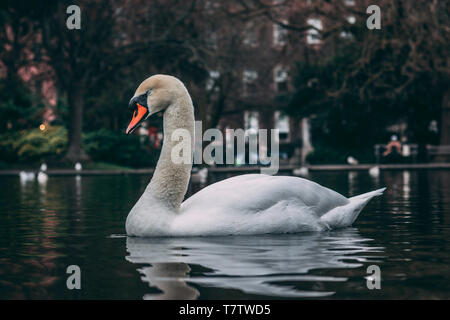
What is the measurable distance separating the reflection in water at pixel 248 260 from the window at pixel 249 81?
40467 mm

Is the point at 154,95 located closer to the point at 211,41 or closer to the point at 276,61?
the point at 211,41

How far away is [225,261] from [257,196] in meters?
1.85

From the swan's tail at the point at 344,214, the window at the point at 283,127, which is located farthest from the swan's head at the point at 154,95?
the window at the point at 283,127

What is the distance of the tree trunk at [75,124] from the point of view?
39125 mm

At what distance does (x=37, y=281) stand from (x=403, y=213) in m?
8.00

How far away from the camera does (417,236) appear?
9.84m

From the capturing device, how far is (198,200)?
9305 mm

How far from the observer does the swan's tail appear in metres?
10.0

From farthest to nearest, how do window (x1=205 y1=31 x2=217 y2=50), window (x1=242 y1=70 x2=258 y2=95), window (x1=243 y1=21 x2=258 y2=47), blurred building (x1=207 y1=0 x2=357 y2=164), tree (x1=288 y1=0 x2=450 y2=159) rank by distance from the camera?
window (x1=242 y1=70 x2=258 y2=95) → window (x1=243 y1=21 x2=258 y2=47) → blurred building (x1=207 y1=0 x2=357 y2=164) → window (x1=205 y1=31 x2=217 y2=50) → tree (x1=288 y1=0 x2=450 y2=159)

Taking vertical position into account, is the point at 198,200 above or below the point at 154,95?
below

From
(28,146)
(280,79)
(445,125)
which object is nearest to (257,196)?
(28,146)

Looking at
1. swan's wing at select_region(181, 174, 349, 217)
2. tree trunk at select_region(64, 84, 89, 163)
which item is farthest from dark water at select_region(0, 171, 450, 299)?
tree trunk at select_region(64, 84, 89, 163)

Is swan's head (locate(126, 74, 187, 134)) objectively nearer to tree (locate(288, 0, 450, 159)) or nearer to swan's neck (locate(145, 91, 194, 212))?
swan's neck (locate(145, 91, 194, 212))

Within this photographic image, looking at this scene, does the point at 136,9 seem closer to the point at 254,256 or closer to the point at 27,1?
the point at 27,1
